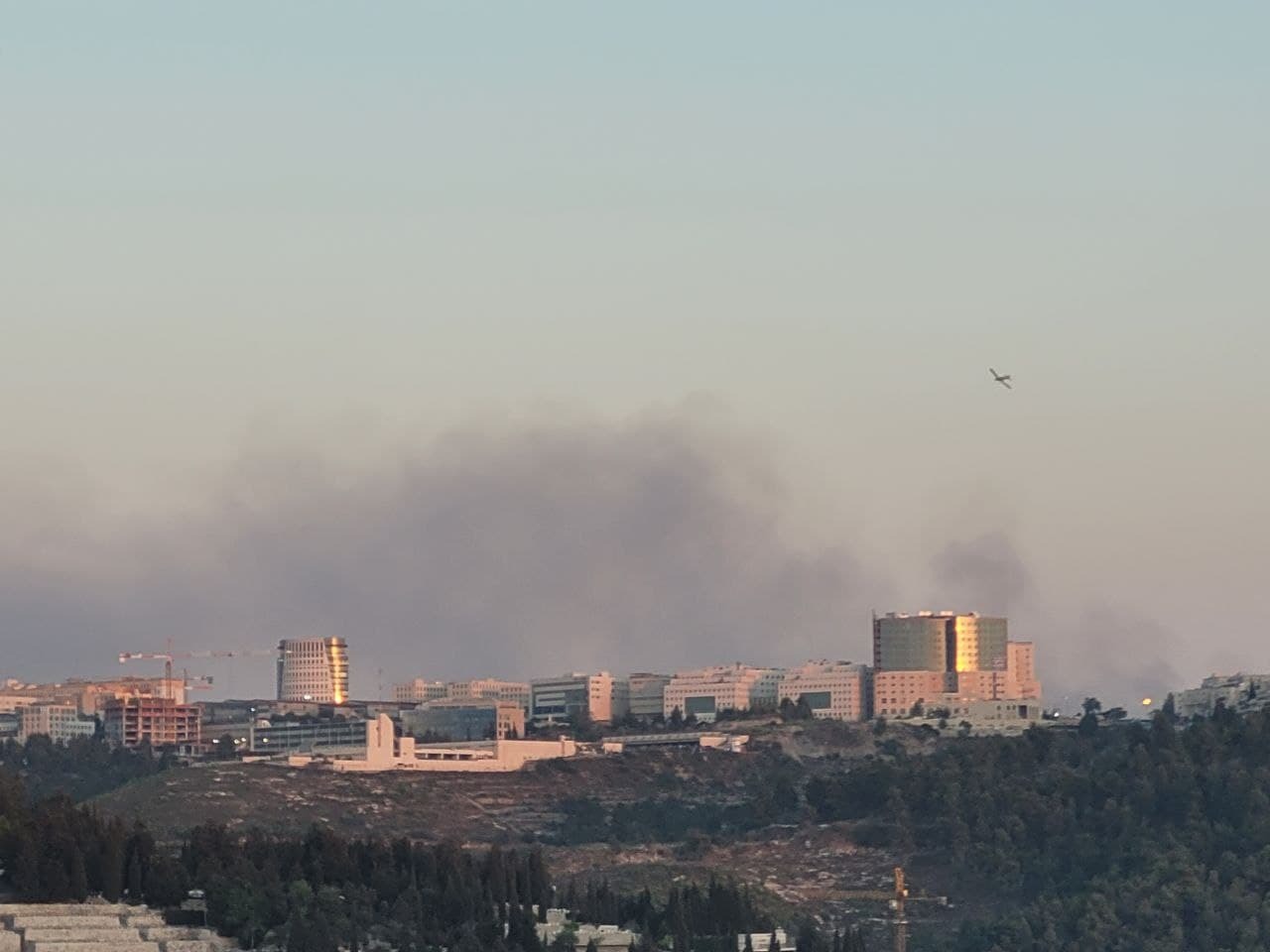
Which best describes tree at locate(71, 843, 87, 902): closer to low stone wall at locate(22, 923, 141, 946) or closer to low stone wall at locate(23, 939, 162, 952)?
low stone wall at locate(22, 923, 141, 946)

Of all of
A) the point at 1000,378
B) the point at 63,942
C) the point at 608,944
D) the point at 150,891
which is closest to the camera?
the point at 63,942

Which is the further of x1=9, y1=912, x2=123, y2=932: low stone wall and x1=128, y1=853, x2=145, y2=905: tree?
x1=128, y1=853, x2=145, y2=905: tree

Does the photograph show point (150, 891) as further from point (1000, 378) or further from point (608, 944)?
point (1000, 378)

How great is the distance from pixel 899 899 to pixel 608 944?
918 inches

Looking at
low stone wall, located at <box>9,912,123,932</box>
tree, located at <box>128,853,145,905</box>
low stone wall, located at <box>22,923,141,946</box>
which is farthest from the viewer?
tree, located at <box>128,853,145,905</box>

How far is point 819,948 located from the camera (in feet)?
550

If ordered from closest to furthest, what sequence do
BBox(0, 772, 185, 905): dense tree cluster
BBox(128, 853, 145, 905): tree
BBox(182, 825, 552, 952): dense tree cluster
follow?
1. BBox(0, 772, 185, 905): dense tree cluster
2. BBox(182, 825, 552, 952): dense tree cluster
3. BBox(128, 853, 145, 905): tree

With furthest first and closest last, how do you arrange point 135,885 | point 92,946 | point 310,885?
point 310,885, point 135,885, point 92,946

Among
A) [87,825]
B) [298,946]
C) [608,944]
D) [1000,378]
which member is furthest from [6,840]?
[1000,378]

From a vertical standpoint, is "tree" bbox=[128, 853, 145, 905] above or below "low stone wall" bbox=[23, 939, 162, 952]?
above

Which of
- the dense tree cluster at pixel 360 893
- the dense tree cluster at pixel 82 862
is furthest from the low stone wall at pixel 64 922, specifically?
the dense tree cluster at pixel 360 893

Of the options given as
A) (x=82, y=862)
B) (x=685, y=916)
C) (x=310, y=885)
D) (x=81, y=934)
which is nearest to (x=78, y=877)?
(x=82, y=862)

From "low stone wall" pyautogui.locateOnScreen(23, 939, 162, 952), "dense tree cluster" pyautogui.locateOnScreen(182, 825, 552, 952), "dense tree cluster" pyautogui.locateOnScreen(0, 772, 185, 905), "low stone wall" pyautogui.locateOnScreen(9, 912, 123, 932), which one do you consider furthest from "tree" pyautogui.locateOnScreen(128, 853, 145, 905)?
"low stone wall" pyautogui.locateOnScreen(23, 939, 162, 952)

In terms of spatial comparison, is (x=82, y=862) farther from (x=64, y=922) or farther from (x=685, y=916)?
(x=685, y=916)
